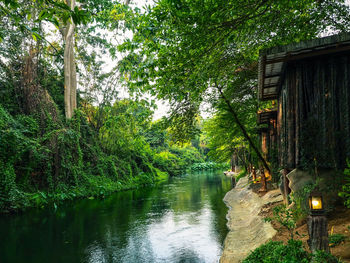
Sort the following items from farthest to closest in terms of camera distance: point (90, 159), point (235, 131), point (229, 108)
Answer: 1. point (90, 159)
2. point (235, 131)
3. point (229, 108)

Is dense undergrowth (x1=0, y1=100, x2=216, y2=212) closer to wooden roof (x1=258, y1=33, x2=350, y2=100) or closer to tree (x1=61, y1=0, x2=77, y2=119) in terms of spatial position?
tree (x1=61, y1=0, x2=77, y2=119)

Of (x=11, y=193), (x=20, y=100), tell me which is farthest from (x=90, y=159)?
(x=11, y=193)

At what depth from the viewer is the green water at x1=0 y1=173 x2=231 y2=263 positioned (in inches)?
309

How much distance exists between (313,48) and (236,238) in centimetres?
578

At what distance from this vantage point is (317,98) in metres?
5.79

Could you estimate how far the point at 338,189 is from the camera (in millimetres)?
5727

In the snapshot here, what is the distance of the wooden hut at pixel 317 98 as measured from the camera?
546cm

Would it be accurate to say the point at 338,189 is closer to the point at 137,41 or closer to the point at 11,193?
the point at 137,41

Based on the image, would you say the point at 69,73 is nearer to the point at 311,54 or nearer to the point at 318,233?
the point at 311,54

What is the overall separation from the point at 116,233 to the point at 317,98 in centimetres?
796

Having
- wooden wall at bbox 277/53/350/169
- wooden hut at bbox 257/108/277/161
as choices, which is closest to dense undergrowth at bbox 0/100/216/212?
wooden hut at bbox 257/108/277/161

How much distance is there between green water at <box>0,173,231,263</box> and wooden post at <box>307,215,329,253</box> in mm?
3489

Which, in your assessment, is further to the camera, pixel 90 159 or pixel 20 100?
pixel 90 159

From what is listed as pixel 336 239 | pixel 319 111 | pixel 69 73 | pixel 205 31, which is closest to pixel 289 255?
pixel 336 239
